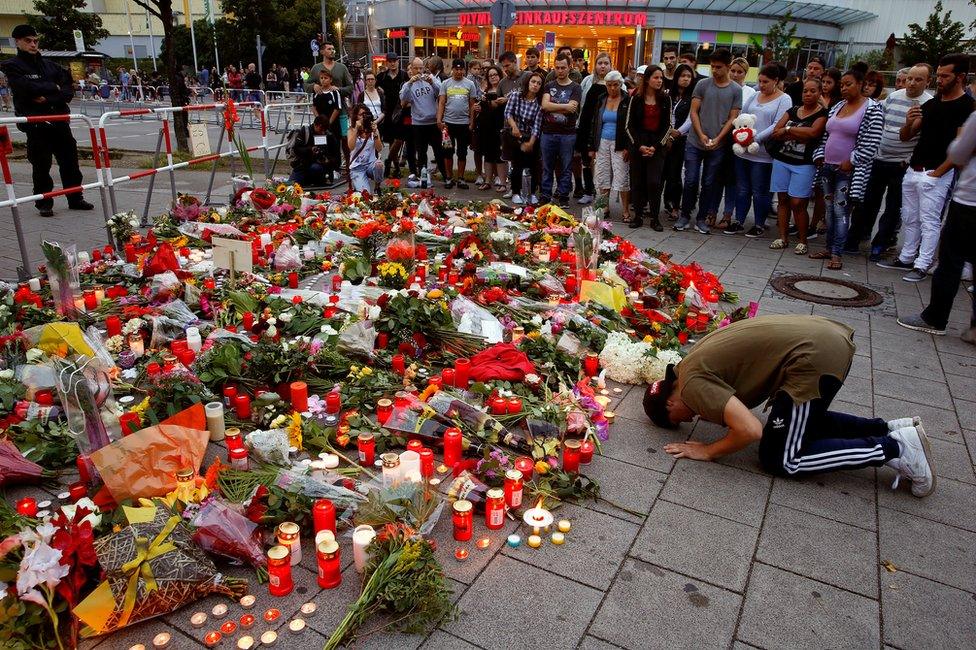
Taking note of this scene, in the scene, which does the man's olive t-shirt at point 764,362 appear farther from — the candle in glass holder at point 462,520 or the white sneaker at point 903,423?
the candle in glass holder at point 462,520

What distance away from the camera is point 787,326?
10.3ft

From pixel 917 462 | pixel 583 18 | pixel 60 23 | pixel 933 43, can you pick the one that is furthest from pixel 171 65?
pixel 60 23

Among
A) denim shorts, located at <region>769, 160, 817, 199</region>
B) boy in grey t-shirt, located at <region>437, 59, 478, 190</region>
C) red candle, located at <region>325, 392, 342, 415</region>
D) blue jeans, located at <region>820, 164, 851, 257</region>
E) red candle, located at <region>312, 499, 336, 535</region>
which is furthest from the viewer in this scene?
boy in grey t-shirt, located at <region>437, 59, 478, 190</region>

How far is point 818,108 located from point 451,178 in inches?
217

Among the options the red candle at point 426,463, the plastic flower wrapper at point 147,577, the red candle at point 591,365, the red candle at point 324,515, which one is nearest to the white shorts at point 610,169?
the red candle at point 591,365

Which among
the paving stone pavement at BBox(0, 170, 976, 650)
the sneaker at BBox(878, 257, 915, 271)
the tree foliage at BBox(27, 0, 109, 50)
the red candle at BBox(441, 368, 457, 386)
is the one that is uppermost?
the tree foliage at BBox(27, 0, 109, 50)

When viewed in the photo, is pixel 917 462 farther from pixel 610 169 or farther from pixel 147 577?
pixel 610 169

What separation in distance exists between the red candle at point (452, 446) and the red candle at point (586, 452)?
2.00 ft

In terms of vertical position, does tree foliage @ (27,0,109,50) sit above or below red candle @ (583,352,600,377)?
above

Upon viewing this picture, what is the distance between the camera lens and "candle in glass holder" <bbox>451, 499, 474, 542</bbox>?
274 cm

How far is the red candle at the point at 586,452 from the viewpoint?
3.31 meters

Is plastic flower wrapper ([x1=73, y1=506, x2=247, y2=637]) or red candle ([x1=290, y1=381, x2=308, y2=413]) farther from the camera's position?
red candle ([x1=290, y1=381, x2=308, y2=413])

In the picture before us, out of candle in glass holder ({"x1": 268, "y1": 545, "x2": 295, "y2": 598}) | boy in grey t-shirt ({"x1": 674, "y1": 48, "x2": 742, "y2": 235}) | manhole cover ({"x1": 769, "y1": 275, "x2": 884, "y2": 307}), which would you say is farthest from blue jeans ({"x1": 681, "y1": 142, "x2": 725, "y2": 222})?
candle in glass holder ({"x1": 268, "y1": 545, "x2": 295, "y2": 598})

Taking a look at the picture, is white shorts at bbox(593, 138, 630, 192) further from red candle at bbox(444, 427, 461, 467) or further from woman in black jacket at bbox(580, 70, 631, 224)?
red candle at bbox(444, 427, 461, 467)
